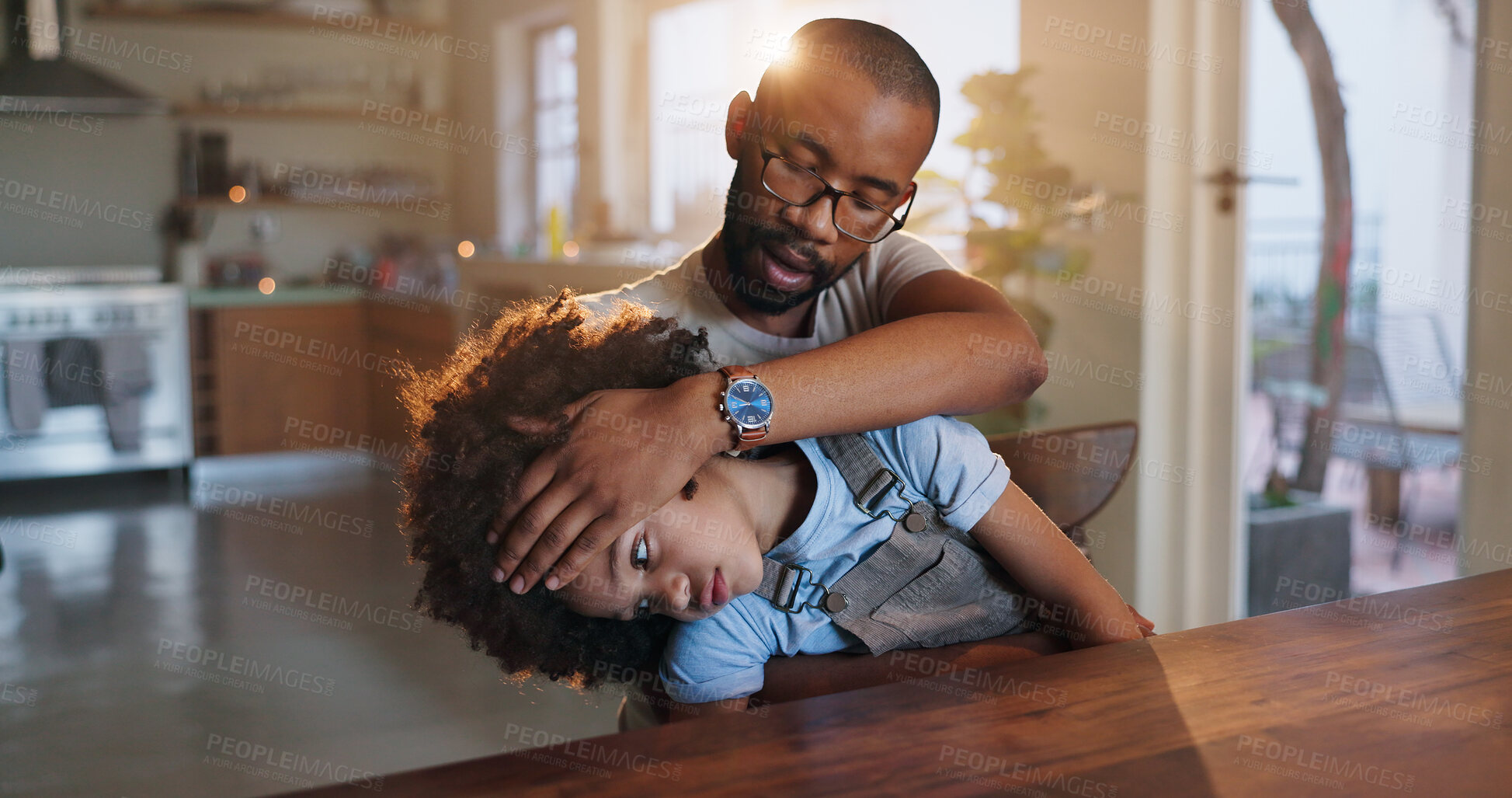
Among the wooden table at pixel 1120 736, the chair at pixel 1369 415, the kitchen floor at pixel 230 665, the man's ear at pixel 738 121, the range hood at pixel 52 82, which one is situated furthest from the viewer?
the range hood at pixel 52 82

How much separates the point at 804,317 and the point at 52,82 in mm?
5042

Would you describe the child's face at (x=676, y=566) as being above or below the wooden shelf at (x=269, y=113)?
below

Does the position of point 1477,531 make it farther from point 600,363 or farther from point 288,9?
point 288,9

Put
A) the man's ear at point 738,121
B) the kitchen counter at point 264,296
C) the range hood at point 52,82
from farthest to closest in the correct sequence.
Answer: the kitchen counter at point 264,296 → the range hood at point 52,82 → the man's ear at point 738,121

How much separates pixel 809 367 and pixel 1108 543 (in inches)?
90.8

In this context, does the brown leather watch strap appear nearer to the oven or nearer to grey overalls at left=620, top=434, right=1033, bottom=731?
grey overalls at left=620, top=434, right=1033, bottom=731

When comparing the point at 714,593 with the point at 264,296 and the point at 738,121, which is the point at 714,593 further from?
the point at 264,296

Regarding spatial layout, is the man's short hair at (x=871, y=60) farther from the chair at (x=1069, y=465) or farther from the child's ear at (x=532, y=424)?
the child's ear at (x=532, y=424)

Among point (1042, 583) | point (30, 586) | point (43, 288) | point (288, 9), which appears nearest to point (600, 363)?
point (1042, 583)

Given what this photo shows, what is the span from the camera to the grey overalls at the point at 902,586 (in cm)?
109

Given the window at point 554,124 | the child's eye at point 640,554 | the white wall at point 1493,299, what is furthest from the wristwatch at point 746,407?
the window at point 554,124

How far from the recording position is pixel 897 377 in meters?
1.05

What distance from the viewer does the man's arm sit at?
0.91 meters

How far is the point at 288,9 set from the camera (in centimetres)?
634
